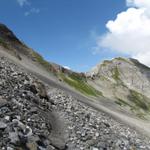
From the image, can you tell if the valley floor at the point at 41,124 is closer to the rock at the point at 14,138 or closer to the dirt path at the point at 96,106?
the rock at the point at 14,138

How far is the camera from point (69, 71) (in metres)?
196

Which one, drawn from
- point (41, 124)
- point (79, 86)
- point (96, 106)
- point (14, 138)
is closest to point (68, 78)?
point (79, 86)

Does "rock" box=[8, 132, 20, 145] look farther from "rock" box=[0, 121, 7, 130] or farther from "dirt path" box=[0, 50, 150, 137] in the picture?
"dirt path" box=[0, 50, 150, 137]

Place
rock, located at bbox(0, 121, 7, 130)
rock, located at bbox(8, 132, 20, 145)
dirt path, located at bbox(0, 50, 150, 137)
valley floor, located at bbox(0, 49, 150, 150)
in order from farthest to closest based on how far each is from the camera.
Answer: dirt path, located at bbox(0, 50, 150, 137), valley floor, located at bbox(0, 49, 150, 150), rock, located at bbox(0, 121, 7, 130), rock, located at bbox(8, 132, 20, 145)

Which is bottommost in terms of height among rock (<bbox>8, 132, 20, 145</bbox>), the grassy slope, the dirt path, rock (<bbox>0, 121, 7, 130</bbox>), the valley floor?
rock (<bbox>8, 132, 20, 145</bbox>)

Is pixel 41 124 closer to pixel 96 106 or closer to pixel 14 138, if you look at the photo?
pixel 14 138

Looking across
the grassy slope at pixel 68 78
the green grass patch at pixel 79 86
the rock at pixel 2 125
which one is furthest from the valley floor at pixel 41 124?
the green grass patch at pixel 79 86

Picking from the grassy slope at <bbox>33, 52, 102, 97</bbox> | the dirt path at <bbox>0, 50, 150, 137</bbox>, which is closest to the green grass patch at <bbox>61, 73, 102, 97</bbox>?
the grassy slope at <bbox>33, 52, 102, 97</bbox>

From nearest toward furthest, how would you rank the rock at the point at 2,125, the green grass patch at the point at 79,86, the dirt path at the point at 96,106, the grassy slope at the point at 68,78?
the rock at the point at 2,125, the dirt path at the point at 96,106, the grassy slope at the point at 68,78, the green grass patch at the point at 79,86

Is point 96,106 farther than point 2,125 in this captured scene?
Yes

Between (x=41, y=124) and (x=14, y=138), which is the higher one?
(x=41, y=124)

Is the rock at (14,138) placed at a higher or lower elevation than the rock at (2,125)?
lower

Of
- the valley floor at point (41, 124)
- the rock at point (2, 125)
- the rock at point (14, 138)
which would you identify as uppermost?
the valley floor at point (41, 124)

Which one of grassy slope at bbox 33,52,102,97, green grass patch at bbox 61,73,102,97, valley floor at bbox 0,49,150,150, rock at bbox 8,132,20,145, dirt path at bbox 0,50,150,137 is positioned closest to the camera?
rock at bbox 8,132,20,145
